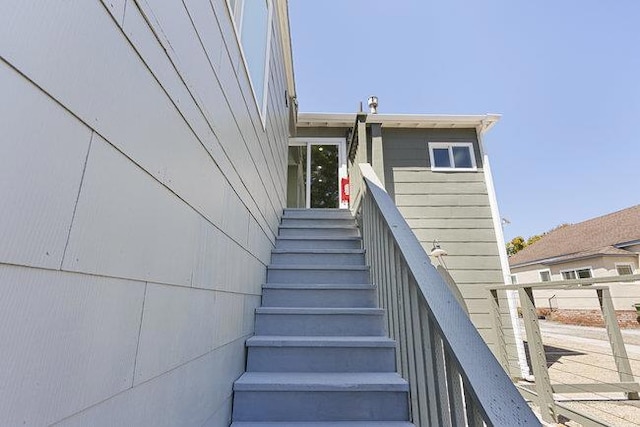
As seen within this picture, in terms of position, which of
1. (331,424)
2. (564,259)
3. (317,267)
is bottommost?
(331,424)

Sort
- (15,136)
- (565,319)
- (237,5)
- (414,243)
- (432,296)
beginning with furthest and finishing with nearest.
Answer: (565,319), (237,5), (414,243), (432,296), (15,136)

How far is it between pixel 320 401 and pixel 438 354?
885 millimetres

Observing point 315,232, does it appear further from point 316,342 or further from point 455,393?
point 455,393

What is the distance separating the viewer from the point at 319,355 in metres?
1.97

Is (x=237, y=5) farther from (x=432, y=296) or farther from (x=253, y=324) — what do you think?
(x=253, y=324)

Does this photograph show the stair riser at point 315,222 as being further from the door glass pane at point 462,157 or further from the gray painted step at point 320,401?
the door glass pane at point 462,157

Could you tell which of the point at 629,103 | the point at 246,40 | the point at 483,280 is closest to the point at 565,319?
the point at 629,103

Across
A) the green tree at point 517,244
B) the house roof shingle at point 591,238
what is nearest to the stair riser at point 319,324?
the house roof shingle at point 591,238

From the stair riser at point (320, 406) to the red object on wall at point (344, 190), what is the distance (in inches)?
167

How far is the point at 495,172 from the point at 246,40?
4.99 m

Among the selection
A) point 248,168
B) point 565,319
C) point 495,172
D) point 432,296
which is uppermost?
point 495,172

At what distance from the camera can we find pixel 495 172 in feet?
17.9

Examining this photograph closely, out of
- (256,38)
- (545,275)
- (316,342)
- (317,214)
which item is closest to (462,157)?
(317,214)

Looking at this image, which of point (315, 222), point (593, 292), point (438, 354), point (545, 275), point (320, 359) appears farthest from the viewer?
point (545, 275)
